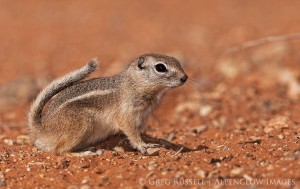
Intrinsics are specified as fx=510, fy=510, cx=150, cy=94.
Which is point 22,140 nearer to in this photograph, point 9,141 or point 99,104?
point 9,141

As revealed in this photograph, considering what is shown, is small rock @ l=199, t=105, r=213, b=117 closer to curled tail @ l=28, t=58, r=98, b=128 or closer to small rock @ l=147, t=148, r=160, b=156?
small rock @ l=147, t=148, r=160, b=156

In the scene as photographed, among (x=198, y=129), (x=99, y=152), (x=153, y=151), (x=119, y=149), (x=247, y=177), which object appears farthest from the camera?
(x=198, y=129)

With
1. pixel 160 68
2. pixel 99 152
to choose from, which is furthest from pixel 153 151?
pixel 160 68

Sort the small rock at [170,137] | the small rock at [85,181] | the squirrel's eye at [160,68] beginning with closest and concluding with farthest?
the small rock at [85,181] → the squirrel's eye at [160,68] → the small rock at [170,137]

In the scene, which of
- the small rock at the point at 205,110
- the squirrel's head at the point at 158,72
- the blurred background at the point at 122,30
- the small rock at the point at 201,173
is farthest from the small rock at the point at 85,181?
the blurred background at the point at 122,30

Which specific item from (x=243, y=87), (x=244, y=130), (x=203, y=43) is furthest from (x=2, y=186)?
(x=203, y=43)

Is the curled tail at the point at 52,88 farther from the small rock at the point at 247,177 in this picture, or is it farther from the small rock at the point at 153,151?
the small rock at the point at 247,177
